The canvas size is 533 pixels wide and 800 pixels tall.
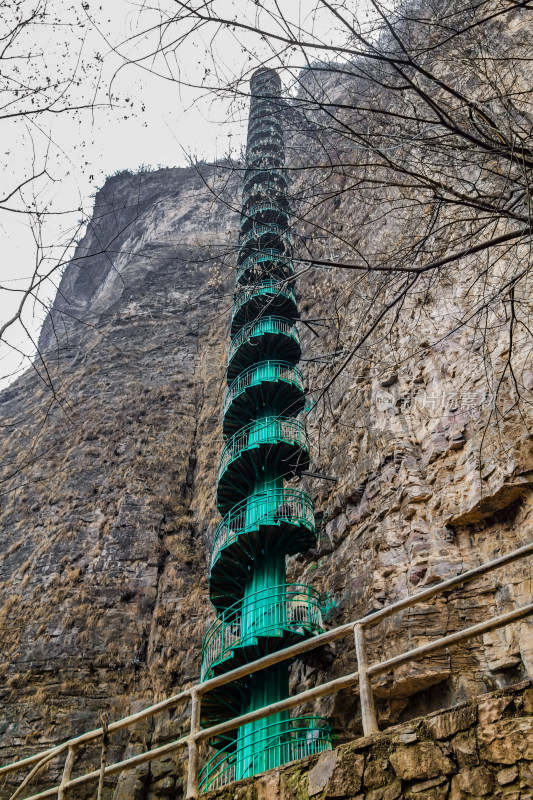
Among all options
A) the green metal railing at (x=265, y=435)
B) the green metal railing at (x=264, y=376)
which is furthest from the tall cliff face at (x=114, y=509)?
the green metal railing at (x=265, y=435)

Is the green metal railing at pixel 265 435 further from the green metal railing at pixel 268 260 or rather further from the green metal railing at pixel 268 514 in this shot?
the green metal railing at pixel 268 260

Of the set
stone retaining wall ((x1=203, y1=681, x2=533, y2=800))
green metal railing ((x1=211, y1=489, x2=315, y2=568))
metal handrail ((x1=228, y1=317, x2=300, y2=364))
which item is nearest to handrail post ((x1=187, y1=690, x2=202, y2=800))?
stone retaining wall ((x1=203, y1=681, x2=533, y2=800))

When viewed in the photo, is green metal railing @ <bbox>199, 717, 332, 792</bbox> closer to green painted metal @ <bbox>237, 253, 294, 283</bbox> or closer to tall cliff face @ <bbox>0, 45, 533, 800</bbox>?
tall cliff face @ <bbox>0, 45, 533, 800</bbox>

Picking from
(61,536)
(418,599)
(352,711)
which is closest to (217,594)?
(352,711)

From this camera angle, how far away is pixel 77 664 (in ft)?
43.5

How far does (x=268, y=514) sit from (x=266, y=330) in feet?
14.9

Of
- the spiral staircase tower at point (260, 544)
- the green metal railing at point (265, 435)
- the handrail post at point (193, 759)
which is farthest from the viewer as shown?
the green metal railing at point (265, 435)

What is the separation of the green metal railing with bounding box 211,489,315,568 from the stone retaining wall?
722 centimetres

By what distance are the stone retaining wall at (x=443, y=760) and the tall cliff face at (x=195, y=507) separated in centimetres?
225

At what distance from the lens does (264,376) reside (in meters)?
13.5

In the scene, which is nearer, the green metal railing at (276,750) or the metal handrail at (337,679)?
the metal handrail at (337,679)

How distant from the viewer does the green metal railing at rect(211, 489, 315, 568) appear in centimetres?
1092

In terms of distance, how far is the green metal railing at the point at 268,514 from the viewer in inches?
430

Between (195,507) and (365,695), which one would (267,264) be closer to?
(195,507)
